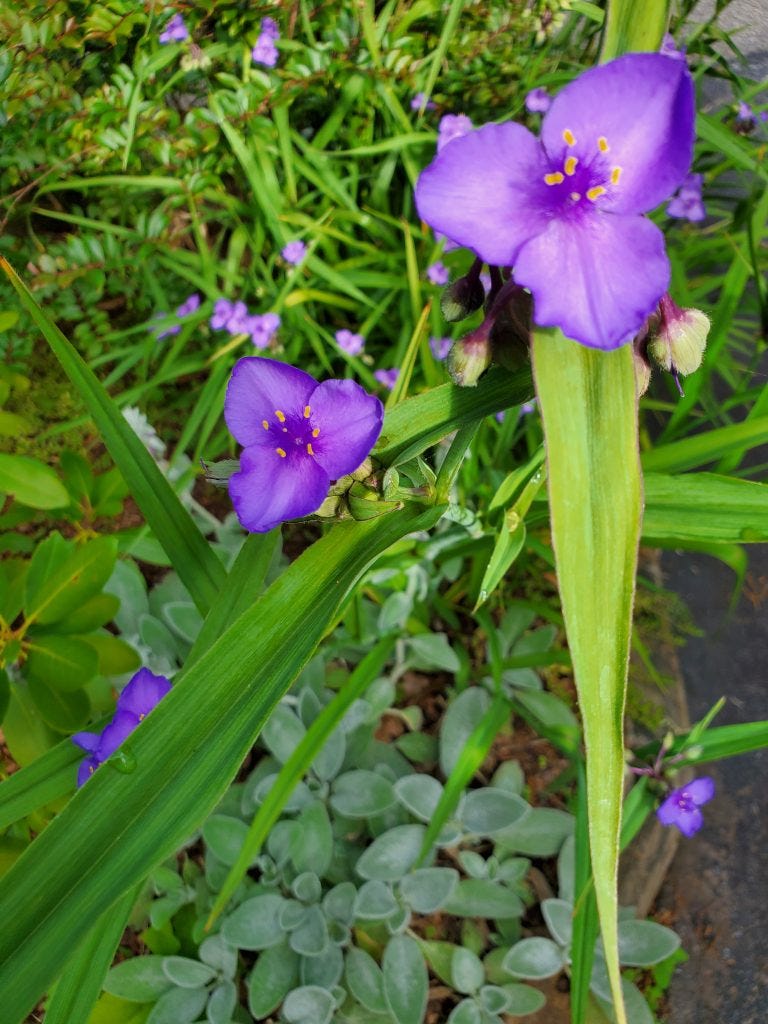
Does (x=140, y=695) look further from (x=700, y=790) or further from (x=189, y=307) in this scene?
(x=189, y=307)

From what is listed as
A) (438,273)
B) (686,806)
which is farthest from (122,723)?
(438,273)

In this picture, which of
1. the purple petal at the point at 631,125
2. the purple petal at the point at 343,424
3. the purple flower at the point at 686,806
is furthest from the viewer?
the purple flower at the point at 686,806

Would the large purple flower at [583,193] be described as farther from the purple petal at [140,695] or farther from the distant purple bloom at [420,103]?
the distant purple bloom at [420,103]

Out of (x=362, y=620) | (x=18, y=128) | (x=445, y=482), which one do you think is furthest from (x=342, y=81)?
(x=445, y=482)

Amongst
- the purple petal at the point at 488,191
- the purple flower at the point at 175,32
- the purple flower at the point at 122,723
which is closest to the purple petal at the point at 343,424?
the purple petal at the point at 488,191

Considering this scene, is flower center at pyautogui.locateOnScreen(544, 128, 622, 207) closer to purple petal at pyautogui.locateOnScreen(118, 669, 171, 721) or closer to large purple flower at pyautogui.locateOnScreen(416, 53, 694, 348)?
large purple flower at pyautogui.locateOnScreen(416, 53, 694, 348)

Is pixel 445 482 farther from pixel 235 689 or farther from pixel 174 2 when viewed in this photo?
pixel 174 2

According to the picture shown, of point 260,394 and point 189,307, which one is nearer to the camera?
point 260,394

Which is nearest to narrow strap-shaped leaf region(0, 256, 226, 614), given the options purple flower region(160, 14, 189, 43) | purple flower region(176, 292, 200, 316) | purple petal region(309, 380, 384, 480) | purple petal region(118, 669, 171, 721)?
purple petal region(118, 669, 171, 721)
